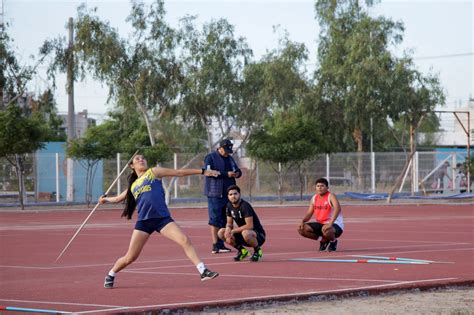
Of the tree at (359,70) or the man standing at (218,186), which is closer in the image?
the man standing at (218,186)

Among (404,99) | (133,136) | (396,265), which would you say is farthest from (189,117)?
(396,265)

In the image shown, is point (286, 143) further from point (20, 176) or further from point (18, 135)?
point (18, 135)

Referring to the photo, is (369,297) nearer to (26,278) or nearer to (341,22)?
(26,278)

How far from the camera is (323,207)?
1675 centimetres

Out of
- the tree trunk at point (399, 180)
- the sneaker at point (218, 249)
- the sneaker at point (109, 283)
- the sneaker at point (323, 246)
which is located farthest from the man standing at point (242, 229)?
the tree trunk at point (399, 180)

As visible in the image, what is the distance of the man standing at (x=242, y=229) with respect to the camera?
1482cm

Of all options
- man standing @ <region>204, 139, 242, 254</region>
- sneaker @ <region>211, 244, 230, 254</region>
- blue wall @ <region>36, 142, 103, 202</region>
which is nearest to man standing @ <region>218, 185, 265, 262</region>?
man standing @ <region>204, 139, 242, 254</region>

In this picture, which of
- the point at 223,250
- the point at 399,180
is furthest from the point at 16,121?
the point at 223,250

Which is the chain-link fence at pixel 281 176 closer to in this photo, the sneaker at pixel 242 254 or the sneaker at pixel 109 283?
the sneaker at pixel 242 254

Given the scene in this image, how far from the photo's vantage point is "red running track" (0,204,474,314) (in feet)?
34.8

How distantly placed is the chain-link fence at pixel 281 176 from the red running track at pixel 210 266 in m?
20.2

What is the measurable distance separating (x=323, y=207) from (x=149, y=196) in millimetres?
5692

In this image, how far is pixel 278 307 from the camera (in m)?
10.0

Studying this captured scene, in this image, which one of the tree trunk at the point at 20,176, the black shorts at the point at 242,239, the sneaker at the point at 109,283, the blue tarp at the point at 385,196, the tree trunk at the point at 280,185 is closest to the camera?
the sneaker at the point at 109,283
